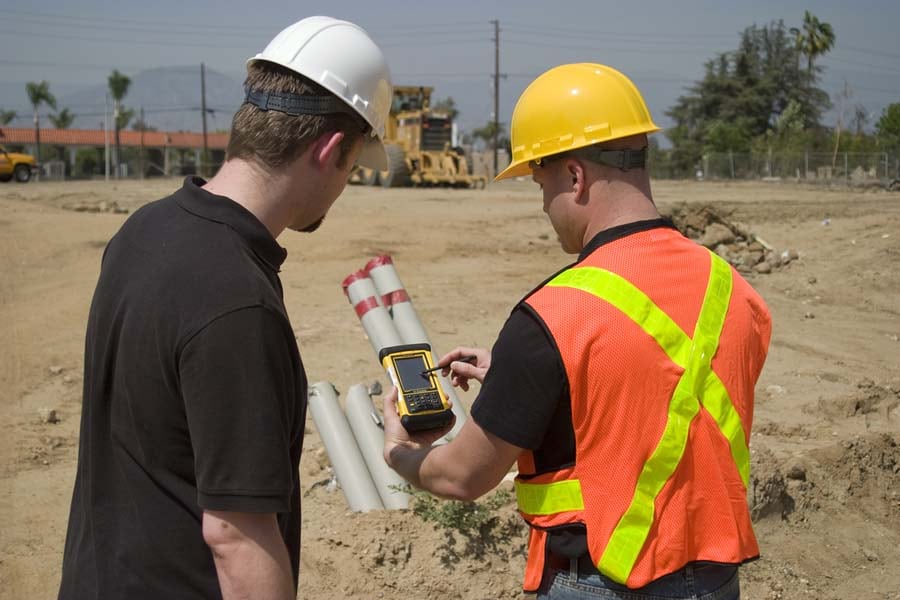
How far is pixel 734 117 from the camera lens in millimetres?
61125

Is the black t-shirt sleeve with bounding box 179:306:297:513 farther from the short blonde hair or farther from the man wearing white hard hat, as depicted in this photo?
the short blonde hair

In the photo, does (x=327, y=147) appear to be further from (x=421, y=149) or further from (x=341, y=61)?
(x=421, y=149)

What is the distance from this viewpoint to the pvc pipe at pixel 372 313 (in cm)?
568

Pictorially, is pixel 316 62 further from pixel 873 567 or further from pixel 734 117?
pixel 734 117

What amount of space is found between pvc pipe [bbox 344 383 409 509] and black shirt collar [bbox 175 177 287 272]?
10.8 ft

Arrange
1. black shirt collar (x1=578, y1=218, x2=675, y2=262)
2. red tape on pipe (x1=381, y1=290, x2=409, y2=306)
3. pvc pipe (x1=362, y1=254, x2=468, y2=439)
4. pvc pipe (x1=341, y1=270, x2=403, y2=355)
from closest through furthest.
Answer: black shirt collar (x1=578, y1=218, x2=675, y2=262)
pvc pipe (x1=341, y1=270, x2=403, y2=355)
pvc pipe (x1=362, y1=254, x2=468, y2=439)
red tape on pipe (x1=381, y1=290, x2=409, y2=306)

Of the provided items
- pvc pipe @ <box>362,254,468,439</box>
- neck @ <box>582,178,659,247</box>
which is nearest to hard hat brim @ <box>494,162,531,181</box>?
neck @ <box>582,178,659,247</box>

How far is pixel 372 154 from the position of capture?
7.25 ft

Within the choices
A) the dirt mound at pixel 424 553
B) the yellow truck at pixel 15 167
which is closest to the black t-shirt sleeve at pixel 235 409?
the dirt mound at pixel 424 553

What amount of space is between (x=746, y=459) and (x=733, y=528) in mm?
202

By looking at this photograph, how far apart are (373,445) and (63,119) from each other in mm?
81183

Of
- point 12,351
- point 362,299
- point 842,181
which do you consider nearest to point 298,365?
point 362,299

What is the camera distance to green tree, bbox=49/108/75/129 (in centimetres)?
7600

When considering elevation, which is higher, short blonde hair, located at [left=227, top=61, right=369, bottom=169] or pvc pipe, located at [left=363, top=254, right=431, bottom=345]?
short blonde hair, located at [left=227, top=61, right=369, bottom=169]
